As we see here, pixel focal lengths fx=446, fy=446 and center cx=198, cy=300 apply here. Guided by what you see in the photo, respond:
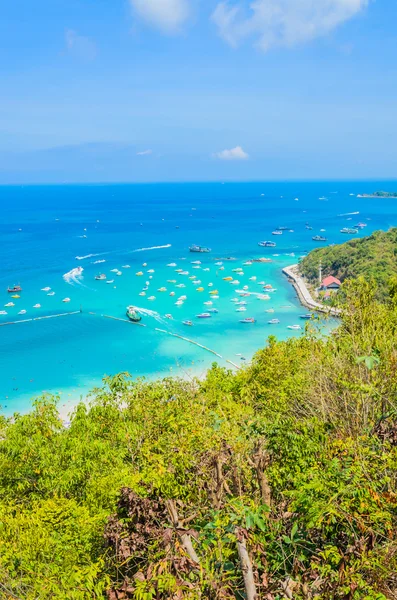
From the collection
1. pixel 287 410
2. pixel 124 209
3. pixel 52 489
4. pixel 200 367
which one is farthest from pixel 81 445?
pixel 124 209

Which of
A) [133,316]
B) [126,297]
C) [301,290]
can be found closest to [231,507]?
[133,316]

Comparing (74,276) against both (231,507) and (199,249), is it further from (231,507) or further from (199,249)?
(231,507)

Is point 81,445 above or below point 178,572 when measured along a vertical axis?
below

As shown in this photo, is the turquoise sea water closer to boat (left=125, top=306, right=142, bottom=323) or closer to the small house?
boat (left=125, top=306, right=142, bottom=323)

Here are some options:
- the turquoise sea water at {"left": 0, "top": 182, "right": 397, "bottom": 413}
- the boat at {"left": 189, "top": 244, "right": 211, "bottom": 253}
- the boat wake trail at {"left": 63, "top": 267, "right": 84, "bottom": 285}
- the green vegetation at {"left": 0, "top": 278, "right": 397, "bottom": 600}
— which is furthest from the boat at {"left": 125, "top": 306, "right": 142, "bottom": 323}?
the green vegetation at {"left": 0, "top": 278, "right": 397, "bottom": 600}

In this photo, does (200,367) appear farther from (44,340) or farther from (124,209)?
(124,209)
